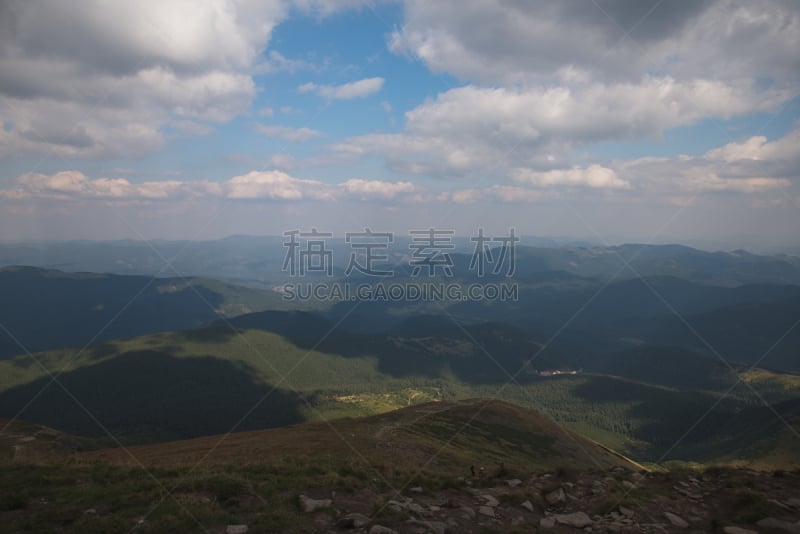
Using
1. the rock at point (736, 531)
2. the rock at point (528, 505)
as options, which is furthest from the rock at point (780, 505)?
the rock at point (528, 505)

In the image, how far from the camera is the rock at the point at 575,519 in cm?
1232

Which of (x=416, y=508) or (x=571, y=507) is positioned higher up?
(x=416, y=508)

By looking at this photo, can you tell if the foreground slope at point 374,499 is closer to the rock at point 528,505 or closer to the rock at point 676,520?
the rock at point 676,520

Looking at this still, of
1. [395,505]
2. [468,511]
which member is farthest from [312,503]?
[468,511]

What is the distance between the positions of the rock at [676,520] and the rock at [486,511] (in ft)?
19.6

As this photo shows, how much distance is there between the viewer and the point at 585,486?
16406mm

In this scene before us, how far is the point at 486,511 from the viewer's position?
12992mm

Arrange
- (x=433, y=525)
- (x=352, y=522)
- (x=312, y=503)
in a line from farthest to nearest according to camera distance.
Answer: (x=312, y=503)
(x=433, y=525)
(x=352, y=522)

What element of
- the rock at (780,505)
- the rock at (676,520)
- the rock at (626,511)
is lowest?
the rock at (676,520)

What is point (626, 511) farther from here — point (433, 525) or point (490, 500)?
point (433, 525)

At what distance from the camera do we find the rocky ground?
11547 mm

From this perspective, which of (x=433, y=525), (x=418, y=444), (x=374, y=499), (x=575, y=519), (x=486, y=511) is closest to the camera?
(x=433, y=525)

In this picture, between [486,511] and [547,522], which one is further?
[486,511]

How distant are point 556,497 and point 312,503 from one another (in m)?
9.28
